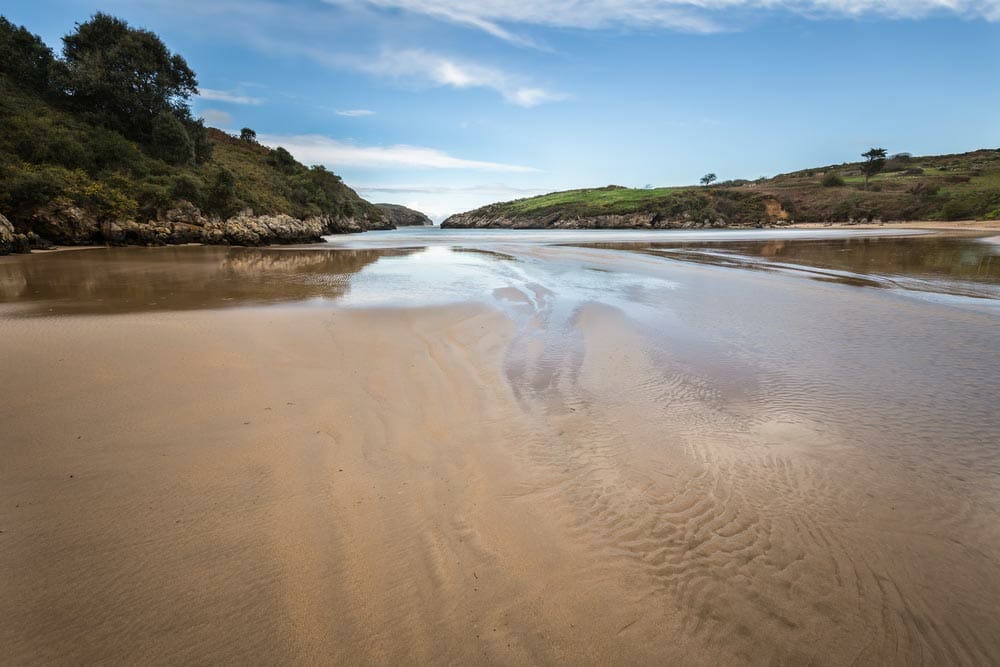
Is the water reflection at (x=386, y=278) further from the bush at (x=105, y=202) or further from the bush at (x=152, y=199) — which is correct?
the bush at (x=152, y=199)

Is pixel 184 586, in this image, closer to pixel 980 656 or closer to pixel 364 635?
pixel 364 635

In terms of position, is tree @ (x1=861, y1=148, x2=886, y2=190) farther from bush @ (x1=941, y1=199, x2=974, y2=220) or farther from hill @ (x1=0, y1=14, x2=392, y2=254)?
hill @ (x1=0, y1=14, x2=392, y2=254)

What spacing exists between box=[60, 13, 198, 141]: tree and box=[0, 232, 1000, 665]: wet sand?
128 ft

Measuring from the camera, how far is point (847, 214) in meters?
58.3

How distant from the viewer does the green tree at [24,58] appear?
102ft

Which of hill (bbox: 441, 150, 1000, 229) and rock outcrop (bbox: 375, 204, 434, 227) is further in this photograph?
rock outcrop (bbox: 375, 204, 434, 227)

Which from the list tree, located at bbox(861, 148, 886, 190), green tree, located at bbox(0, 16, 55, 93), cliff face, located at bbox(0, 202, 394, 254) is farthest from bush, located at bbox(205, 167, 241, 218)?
tree, located at bbox(861, 148, 886, 190)

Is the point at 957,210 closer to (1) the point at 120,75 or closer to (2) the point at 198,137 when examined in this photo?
(2) the point at 198,137

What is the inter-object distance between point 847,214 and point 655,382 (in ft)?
241

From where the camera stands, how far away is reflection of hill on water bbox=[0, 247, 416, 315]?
838 cm

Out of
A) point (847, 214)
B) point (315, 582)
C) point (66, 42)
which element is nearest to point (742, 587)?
point (315, 582)

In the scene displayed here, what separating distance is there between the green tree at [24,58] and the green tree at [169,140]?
811cm

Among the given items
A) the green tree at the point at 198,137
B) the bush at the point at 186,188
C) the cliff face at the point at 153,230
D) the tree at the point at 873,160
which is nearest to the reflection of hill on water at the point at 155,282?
the cliff face at the point at 153,230

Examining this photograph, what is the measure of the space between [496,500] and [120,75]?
4664 cm
